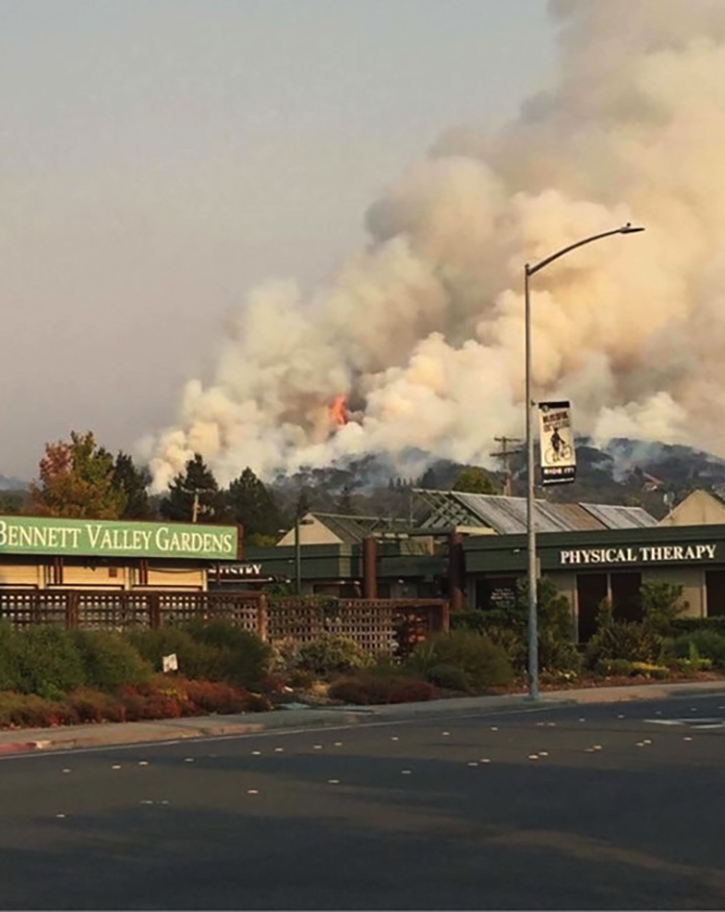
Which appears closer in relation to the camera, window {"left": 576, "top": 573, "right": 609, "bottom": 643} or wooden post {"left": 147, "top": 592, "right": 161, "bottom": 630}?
wooden post {"left": 147, "top": 592, "right": 161, "bottom": 630}

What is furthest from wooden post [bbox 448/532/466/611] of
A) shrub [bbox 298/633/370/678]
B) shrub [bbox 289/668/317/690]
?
shrub [bbox 289/668/317/690]

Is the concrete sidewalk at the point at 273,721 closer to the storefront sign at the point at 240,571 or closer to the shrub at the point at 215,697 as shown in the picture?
the shrub at the point at 215,697

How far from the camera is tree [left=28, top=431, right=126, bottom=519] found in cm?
7512

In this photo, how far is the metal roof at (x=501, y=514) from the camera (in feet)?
275

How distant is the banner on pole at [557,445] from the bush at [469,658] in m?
4.65

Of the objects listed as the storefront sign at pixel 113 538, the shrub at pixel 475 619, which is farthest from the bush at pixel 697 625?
the storefront sign at pixel 113 538

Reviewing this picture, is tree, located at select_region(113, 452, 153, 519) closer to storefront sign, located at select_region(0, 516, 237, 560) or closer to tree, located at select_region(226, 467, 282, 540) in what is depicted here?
tree, located at select_region(226, 467, 282, 540)

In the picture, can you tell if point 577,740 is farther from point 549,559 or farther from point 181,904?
point 549,559

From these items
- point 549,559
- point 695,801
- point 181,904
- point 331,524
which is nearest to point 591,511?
point 331,524

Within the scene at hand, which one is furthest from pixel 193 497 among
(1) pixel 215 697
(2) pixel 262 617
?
(1) pixel 215 697

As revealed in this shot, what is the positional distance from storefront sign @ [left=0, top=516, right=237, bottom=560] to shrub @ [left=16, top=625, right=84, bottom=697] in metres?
16.1

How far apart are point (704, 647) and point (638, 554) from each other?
48.2 feet

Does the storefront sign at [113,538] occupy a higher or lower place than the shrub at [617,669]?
higher

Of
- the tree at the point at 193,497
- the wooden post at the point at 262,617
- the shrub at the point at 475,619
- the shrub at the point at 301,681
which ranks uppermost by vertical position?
the tree at the point at 193,497
